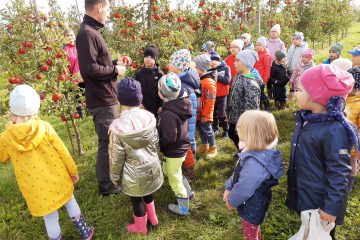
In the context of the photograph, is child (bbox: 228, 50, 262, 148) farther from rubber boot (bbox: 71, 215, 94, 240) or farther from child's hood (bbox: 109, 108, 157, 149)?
rubber boot (bbox: 71, 215, 94, 240)

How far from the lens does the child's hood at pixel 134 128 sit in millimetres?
2695

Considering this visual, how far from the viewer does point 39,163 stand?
271cm

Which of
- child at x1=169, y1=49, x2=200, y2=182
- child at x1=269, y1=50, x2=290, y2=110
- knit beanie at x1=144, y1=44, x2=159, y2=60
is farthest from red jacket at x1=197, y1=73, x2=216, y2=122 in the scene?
child at x1=269, y1=50, x2=290, y2=110

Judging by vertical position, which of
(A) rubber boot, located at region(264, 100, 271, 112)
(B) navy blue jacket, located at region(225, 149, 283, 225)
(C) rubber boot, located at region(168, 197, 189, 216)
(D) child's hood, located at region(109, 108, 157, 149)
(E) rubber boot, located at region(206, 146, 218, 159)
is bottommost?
(C) rubber boot, located at region(168, 197, 189, 216)

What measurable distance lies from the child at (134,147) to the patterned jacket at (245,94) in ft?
5.08

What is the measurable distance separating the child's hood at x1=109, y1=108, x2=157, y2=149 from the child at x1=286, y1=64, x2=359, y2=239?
4.23 ft

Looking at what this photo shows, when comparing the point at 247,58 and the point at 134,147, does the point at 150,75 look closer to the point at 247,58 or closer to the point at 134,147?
the point at 247,58

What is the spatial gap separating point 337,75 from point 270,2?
32.3 feet

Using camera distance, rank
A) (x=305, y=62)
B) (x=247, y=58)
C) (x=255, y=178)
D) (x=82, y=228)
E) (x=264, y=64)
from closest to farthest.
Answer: (x=255, y=178) < (x=82, y=228) < (x=247, y=58) < (x=305, y=62) < (x=264, y=64)

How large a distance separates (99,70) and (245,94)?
191 centimetres

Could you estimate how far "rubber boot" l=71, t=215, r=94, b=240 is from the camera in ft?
10.0

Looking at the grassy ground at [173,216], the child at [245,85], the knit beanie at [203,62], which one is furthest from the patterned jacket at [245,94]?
the grassy ground at [173,216]

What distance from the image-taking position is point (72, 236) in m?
3.27

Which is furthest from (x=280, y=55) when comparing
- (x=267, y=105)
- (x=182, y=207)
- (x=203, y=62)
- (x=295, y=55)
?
(x=182, y=207)
